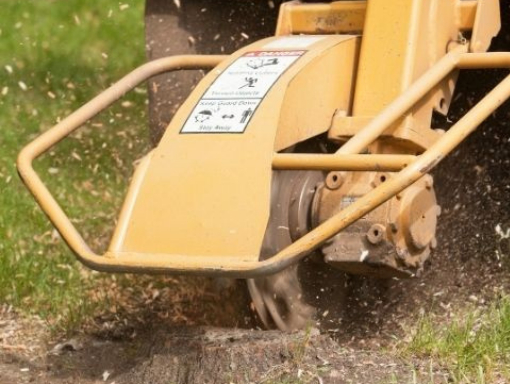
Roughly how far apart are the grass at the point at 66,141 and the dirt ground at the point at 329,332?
0.17 m

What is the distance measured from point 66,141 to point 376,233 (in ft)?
7.44

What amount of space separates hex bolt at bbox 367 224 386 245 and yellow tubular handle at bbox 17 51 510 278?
221 mm

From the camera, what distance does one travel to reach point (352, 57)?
3166 millimetres

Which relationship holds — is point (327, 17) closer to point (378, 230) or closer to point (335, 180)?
point (335, 180)

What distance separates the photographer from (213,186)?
2.76 m

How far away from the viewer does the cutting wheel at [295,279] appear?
3043 millimetres

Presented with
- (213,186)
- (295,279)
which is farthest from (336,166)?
(295,279)

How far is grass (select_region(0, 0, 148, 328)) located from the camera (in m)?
3.68

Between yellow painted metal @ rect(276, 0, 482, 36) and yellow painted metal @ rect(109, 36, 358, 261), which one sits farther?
yellow painted metal @ rect(276, 0, 482, 36)

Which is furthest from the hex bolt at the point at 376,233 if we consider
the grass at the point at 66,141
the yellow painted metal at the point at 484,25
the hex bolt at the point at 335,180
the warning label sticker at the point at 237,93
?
the grass at the point at 66,141

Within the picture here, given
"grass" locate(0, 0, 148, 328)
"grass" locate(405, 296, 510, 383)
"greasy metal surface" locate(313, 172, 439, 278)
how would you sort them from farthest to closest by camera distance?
"grass" locate(0, 0, 148, 328) < "greasy metal surface" locate(313, 172, 439, 278) < "grass" locate(405, 296, 510, 383)

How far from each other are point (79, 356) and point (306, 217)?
646 mm

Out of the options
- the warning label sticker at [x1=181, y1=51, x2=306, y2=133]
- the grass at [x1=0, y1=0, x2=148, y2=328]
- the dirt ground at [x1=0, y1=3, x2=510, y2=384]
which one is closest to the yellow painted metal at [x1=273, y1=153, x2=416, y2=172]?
the warning label sticker at [x1=181, y1=51, x2=306, y2=133]

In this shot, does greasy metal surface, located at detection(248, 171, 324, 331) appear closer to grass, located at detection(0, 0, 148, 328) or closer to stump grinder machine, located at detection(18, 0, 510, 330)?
stump grinder machine, located at detection(18, 0, 510, 330)
